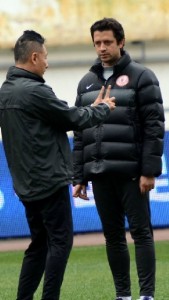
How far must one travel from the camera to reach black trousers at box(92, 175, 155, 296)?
7.82m

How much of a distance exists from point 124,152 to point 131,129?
0.18 m

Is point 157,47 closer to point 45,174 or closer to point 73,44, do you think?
point 73,44

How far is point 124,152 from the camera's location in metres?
7.78

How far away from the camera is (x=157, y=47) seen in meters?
20.5

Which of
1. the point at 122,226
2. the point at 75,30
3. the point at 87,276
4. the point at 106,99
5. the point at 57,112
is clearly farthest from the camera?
the point at 75,30

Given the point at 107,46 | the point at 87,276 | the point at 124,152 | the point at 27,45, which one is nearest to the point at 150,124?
the point at 124,152

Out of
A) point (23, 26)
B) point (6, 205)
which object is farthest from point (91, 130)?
point (23, 26)

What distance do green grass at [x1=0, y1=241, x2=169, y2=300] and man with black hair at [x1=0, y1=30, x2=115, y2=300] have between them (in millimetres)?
1633

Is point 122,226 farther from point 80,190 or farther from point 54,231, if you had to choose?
point 54,231

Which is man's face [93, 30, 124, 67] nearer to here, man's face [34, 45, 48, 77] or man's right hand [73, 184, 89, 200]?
man's face [34, 45, 48, 77]

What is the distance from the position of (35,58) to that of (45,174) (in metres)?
0.82

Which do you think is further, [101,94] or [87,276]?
[87,276]

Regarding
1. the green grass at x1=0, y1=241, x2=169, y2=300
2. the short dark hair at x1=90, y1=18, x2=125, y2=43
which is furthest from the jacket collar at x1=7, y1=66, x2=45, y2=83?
the green grass at x1=0, y1=241, x2=169, y2=300

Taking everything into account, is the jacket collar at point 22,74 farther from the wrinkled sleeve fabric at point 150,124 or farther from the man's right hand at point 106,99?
the wrinkled sleeve fabric at point 150,124
